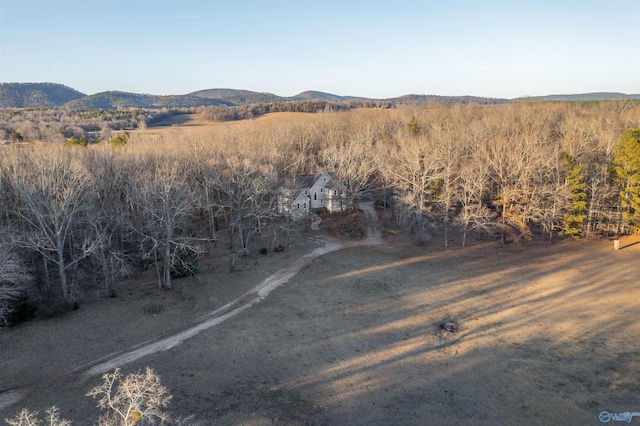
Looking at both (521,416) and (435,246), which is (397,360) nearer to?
(521,416)

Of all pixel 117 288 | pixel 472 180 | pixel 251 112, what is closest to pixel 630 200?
pixel 472 180

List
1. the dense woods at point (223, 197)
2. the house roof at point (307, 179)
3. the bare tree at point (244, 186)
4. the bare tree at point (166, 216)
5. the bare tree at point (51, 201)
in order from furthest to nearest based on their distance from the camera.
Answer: the house roof at point (307, 179), the bare tree at point (244, 186), the bare tree at point (166, 216), the dense woods at point (223, 197), the bare tree at point (51, 201)

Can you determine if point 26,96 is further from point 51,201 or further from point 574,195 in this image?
point 574,195

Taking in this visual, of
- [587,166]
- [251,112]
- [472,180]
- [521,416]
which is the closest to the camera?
[521,416]

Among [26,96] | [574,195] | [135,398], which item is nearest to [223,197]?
[574,195]

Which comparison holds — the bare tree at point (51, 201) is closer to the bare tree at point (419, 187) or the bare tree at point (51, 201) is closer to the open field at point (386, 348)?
the open field at point (386, 348)

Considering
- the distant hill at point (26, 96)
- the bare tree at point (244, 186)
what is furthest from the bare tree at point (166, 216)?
the distant hill at point (26, 96)

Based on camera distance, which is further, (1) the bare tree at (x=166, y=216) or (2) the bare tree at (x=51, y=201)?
(1) the bare tree at (x=166, y=216)
